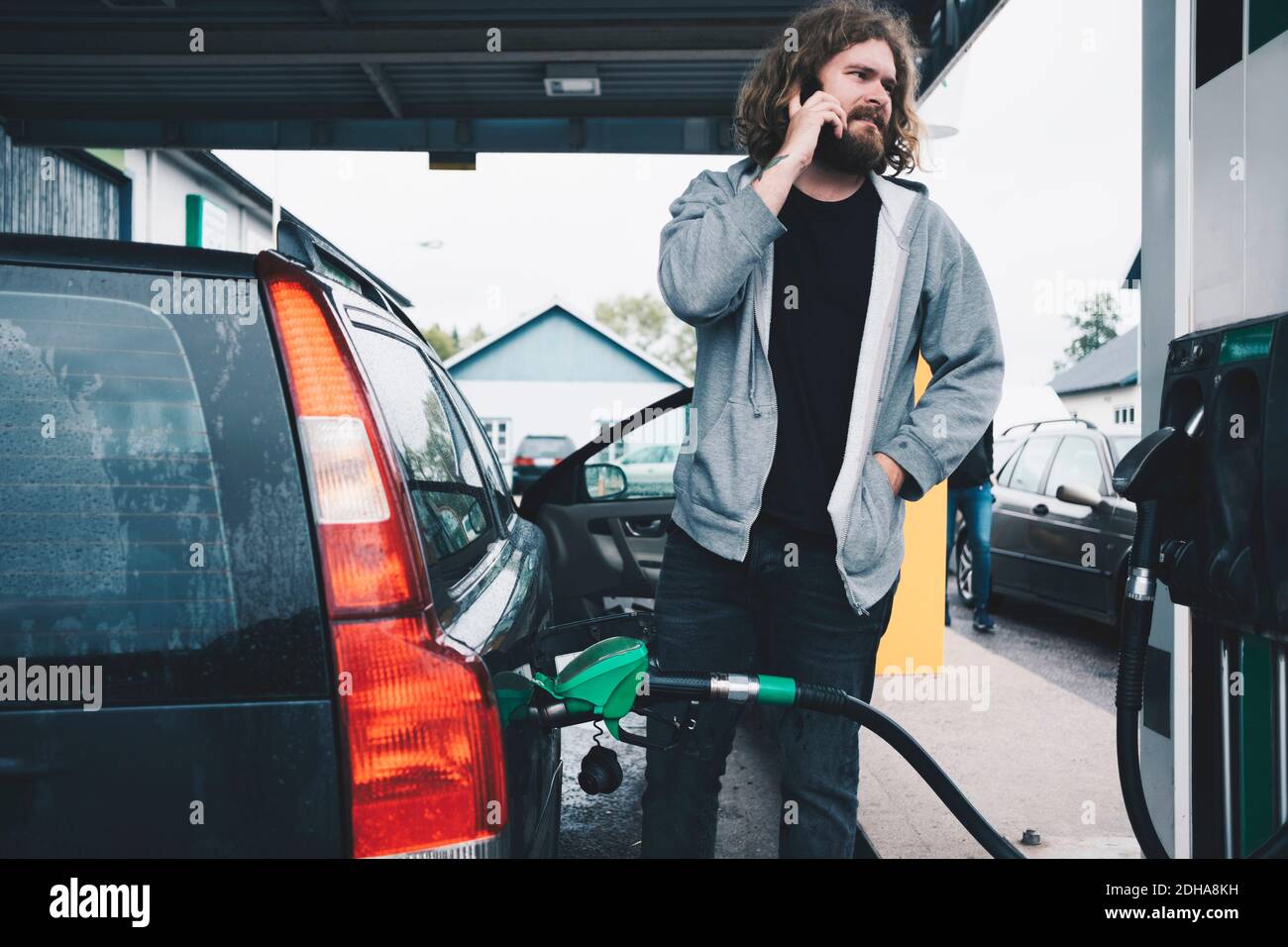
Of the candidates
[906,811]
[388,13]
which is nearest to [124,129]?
[388,13]

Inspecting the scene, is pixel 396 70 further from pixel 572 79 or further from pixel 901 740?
pixel 901 740

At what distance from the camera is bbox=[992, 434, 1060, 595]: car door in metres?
7.82

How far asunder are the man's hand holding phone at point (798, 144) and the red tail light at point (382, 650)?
0.82 metres

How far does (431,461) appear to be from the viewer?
69.1 inches

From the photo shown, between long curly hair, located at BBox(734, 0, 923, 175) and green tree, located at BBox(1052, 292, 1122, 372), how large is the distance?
3044 inches

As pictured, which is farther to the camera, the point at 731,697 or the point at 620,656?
the point at 731,697

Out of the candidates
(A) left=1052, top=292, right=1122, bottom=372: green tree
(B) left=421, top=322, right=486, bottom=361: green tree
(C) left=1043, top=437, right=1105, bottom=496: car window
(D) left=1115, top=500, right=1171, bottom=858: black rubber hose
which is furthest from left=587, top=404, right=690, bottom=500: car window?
(B) left=421, top=322, right=486, bottom=361: green tree

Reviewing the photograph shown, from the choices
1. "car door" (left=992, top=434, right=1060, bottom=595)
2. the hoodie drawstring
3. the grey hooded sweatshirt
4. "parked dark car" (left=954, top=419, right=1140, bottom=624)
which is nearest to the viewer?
the grey hooded sweatshirt

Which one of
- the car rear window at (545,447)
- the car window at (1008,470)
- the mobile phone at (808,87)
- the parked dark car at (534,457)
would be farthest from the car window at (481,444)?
the car rear window at (545,447)

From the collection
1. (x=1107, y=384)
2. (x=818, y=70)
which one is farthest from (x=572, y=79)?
(x=1107, y=384)

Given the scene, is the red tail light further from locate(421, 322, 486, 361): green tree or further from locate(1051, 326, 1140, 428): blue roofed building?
locate(421, 322, 486, 361): green tree
